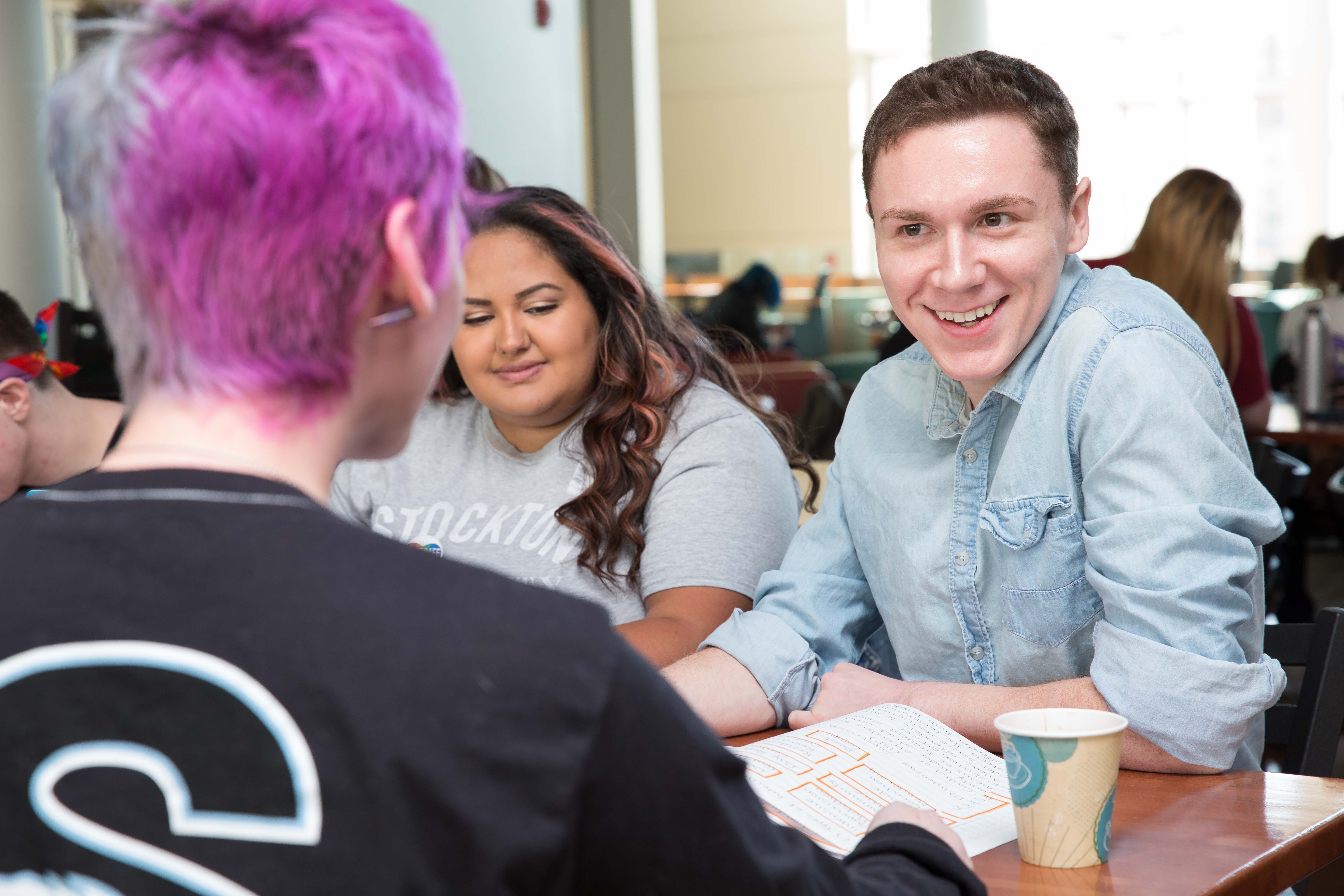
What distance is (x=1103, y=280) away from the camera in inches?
50.5

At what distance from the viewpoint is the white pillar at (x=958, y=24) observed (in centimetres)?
535

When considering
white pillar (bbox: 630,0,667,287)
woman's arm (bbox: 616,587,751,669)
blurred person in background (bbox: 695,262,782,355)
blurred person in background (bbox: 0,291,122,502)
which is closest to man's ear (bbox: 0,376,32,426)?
blurred person in background (bbox: 0,291,122,502)

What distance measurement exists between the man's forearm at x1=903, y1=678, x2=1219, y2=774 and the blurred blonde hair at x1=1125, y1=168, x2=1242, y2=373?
2.49 metres

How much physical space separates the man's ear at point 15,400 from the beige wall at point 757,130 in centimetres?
1076

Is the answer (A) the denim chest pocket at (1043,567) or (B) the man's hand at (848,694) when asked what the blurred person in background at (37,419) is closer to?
(B) the man's hand at (848,694)

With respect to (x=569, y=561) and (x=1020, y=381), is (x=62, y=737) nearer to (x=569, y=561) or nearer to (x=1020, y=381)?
(x=1020, y=381)

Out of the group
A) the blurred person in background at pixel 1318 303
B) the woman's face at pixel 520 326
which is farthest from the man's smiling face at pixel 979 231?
the blurred person in background at pixel 1318 303

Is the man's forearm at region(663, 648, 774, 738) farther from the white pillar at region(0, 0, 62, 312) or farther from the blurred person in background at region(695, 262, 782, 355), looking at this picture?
the blurred person in background at region(695, 262, 782, 355)

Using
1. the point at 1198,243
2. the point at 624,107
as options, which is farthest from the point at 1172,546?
the point at 624,107

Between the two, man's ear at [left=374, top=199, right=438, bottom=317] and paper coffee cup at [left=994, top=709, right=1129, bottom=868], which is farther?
paper coffee cup at [left=994, top=709, right=1129, bottom=868]

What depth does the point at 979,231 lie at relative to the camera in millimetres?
1262

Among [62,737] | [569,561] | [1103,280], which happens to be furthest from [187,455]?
[569,561]

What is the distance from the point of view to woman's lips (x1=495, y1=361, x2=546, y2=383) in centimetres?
172

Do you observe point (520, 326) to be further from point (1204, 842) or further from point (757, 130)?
point (757, 130)
